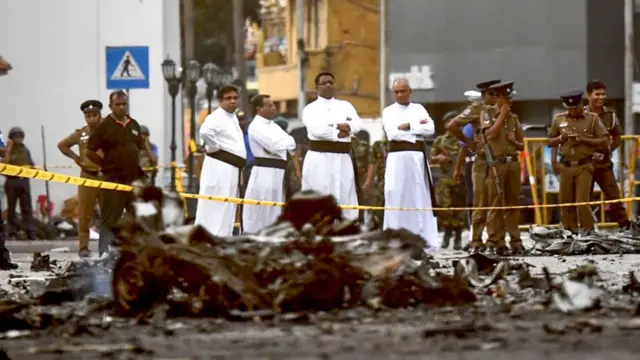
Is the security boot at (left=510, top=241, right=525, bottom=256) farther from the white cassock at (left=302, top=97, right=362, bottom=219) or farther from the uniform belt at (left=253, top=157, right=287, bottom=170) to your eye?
the uniform belt at (left=253, top=157, right=287, bottom=170)

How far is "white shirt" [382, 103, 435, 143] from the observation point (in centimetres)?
1987

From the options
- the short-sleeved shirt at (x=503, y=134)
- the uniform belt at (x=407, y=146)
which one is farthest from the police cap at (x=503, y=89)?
the uniform belt at (x=407, y=146)

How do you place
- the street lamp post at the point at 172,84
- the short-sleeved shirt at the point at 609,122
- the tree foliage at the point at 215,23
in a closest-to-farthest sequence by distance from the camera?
the short-sleeved shirt at the point at 609,122
the street lamp post at the point at 172,84
the tree foliage at the point at 215,23

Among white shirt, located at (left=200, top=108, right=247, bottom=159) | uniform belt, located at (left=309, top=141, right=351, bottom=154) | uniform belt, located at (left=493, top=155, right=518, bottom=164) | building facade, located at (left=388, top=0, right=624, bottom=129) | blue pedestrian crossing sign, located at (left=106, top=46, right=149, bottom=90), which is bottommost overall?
uniform belt, located at (left=493, top=155, right=518, bottom=164)

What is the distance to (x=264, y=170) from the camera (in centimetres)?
2005

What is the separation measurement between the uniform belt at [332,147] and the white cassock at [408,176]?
612 mm

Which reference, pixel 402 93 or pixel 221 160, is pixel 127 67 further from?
pixel 221 160

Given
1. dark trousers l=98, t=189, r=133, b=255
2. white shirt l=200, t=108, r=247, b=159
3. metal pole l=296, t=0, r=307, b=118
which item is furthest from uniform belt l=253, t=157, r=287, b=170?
metal pole l=296, t=0, r=307, b=118

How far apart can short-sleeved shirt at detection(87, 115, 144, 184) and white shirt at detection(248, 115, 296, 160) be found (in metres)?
1.42

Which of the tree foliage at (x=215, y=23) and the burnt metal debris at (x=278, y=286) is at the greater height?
the tree foliage at (x=215, y=23)

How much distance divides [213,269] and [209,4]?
188 feet

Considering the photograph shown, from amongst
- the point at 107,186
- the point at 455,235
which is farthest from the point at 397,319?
the point at 455,235

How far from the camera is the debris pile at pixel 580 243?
58.7 feet

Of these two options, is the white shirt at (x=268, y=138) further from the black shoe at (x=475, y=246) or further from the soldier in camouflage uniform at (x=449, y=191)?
the soldier in camouflage uniform at (x=449, y=191)
